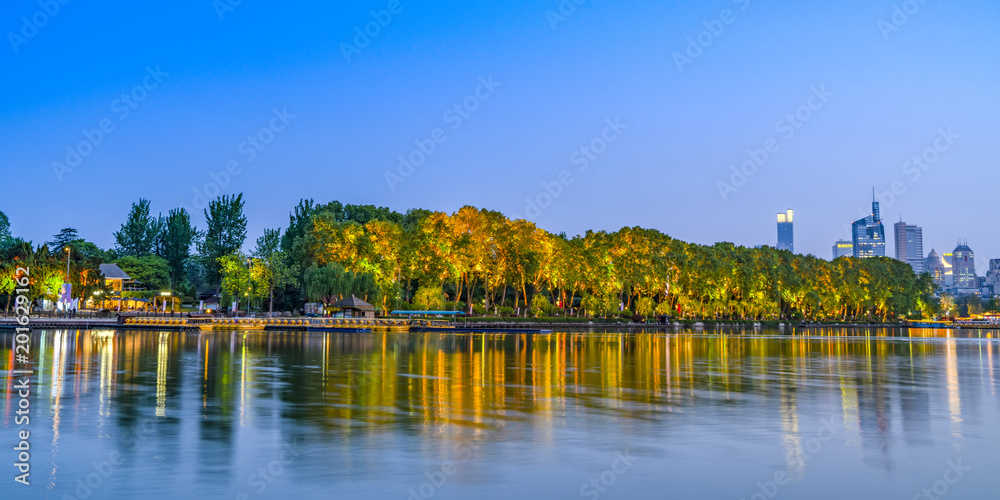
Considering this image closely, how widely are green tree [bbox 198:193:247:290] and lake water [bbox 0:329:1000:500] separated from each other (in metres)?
99.4

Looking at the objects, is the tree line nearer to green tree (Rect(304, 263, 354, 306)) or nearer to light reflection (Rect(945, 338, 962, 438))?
green tree (Rect(304, 263, 354, 306))

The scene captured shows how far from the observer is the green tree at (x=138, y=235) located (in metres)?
125

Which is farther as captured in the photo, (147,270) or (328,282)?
(147,270)

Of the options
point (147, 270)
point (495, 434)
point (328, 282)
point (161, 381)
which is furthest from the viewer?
point (147, 270)

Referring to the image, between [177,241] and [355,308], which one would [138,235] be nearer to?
[177,241]

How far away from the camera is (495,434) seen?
45.7ft

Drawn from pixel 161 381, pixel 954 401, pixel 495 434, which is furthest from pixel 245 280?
pixel 495 434

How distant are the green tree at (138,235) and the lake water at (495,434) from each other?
106m

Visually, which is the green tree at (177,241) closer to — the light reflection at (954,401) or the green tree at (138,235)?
the green tree at (138,235)

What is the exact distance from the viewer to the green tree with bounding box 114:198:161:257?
12531 centimetres

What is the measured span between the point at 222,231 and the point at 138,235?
14.9 meters

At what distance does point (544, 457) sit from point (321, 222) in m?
81.2

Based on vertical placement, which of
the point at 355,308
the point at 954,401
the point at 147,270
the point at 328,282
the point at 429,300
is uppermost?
the point at 147,270

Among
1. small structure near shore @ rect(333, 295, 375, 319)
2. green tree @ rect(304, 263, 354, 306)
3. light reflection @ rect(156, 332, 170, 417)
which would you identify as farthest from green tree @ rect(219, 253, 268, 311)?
light reflection @ rect(156, 332, 170, 417)
